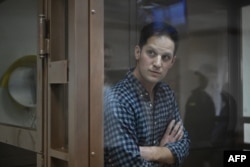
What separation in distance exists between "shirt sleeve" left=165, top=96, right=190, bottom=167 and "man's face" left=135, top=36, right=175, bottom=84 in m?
0.13

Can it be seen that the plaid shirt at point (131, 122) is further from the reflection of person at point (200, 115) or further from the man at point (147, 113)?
the reflection of person at point (200, 115)

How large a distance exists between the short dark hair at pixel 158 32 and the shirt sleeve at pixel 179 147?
220 mm

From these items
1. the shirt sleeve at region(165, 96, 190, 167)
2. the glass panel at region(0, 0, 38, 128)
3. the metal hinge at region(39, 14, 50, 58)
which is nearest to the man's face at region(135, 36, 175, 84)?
the shirt sleeve at region(165, 96, 190, 167)

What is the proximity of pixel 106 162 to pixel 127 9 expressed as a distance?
0.49 m

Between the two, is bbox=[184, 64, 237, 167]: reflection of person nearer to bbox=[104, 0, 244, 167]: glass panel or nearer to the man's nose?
bbox=[104, 0, 244, 167]: glass panel

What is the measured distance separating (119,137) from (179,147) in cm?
24

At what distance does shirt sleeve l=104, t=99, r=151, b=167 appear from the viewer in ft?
3.23

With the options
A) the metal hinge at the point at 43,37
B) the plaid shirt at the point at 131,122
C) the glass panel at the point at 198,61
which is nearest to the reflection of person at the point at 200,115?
the glass panel at the point at 198,61

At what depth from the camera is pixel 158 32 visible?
42.2 inches

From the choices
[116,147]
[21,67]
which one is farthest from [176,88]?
[21,67]

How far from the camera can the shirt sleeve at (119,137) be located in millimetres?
986

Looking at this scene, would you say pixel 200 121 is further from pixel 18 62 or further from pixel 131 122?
pixel 18 62

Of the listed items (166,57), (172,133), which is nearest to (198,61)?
(166,57)

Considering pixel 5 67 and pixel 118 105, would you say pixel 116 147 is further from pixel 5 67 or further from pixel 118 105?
pixel 5 67
